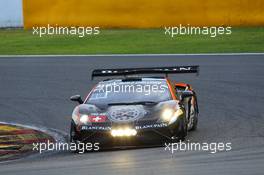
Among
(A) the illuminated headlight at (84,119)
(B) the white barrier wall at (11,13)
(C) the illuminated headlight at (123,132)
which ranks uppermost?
(B) the white barrier wall at (11,13)

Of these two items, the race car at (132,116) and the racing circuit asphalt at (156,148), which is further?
the race car at (132,116)

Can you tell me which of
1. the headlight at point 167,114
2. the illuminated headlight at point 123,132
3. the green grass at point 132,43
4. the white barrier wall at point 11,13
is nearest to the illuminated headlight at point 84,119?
the illuminated headlight at point 123,132

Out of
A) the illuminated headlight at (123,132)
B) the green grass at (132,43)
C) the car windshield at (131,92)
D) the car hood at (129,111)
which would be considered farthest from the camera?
the green grass at (132,43)

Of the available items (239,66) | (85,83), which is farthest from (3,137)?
(239,66)

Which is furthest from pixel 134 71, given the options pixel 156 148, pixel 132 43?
pixel 132 43

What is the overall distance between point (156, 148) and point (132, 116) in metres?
0.65

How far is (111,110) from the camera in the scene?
14.3 m

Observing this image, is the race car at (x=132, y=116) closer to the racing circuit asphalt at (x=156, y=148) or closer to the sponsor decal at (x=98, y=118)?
the sponsor decal at (x=98, y=118)

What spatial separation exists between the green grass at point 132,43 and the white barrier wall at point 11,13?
1004mm

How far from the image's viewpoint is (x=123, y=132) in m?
13.8

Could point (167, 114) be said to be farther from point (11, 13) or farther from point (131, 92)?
point (11, 13)

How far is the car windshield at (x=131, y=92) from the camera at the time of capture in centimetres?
1477

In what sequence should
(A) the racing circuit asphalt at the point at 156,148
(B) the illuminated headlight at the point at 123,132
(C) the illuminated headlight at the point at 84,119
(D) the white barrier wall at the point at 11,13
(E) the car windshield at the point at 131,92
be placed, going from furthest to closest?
(D) the white barrier wall at the point at 11,13 → (E) the car windshield at the point at 131,92 → (C) the illuminated headlight at the point at 84,119 → (B) the illuminated headlight at the point at 123,132 → (A) the racing circuit asphalt at the point at 156,148

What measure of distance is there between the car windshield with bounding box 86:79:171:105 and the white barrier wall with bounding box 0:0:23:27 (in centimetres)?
1965
